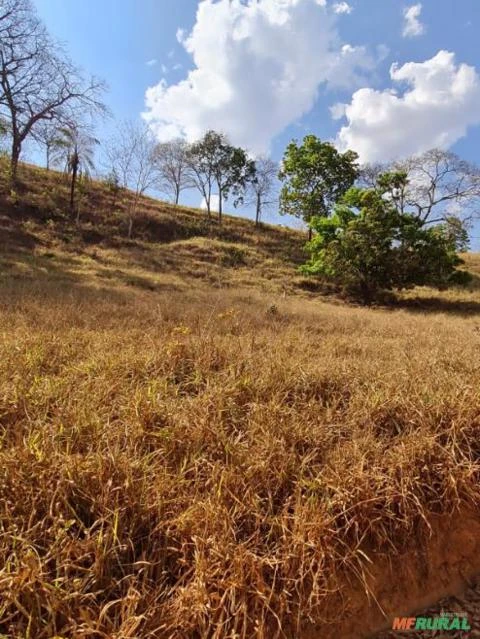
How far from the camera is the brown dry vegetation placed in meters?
1.36

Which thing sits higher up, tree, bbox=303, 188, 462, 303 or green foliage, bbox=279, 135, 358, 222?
green foliage, bbox=279, 135, 358, 222

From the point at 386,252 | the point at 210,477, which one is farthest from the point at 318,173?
the point at 210,477

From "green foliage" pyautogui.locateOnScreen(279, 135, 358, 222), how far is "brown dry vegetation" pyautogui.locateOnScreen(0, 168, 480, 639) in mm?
23945

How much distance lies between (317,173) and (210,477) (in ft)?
89.4

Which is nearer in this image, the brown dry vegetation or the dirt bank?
the brown dry vegetation

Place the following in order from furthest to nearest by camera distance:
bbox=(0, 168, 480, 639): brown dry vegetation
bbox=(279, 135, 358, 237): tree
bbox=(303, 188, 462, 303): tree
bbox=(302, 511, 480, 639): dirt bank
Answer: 1. bbox=(279, 135, 358, 237): tree
2. bbox=(303, 188, 462, 303): tree
3. bbox=(302, 511, 480, 639): dirt bank
4. bbox=(0, 168, 480, 639): brown dry vegetation

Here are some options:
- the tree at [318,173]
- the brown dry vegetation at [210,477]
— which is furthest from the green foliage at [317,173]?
the brown dry vegetation at [210,477]

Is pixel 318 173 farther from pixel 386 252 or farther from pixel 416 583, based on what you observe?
pixel 416 583

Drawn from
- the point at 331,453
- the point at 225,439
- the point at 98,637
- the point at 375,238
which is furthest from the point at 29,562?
the point at 375,238

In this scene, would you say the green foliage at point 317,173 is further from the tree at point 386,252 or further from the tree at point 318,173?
the tree at point 386,252

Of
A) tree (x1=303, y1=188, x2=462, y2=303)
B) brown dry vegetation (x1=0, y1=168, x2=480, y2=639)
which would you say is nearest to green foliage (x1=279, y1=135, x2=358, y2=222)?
tree (x1=303, y1=188, x2=462, y2=303)

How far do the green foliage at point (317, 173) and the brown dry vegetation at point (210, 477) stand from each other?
78.6ft

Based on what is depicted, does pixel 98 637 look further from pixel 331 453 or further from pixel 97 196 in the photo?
pixel 97 196

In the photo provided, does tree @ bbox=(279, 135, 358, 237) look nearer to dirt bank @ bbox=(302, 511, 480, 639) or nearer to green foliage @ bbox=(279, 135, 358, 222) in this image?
green foliage @ bbox=(279, 135, 358, 222)
